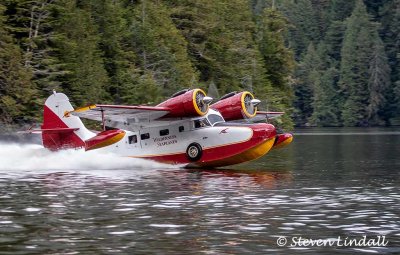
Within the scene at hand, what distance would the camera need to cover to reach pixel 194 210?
18578 mm

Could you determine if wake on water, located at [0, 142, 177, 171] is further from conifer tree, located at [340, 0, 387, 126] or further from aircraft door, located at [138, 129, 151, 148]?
conifer tree, located at [340, 0, 387, 126]

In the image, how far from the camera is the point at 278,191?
74.2 feet

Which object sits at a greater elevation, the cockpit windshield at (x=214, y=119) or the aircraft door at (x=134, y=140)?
the cockpit windshield at (x=214, y=119)

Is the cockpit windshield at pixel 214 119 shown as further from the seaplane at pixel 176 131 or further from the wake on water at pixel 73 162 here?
the wake on water at pixel 73 162

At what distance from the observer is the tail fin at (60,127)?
3322cm

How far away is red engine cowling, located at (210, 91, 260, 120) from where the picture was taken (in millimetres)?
33188

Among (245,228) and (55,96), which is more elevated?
(55,96)

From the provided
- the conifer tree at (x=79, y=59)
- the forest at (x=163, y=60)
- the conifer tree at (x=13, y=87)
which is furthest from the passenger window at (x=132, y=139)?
the conifer tree at (x=79, y=59)

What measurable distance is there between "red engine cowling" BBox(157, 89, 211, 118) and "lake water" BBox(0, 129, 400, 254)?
228cm

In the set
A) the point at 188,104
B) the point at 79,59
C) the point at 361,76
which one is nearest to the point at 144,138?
the point at 188,104

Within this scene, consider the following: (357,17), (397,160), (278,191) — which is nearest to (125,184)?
(278,191)

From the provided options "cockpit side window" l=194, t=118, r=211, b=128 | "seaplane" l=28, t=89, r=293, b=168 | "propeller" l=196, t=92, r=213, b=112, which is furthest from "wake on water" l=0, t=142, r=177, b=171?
"propeller" l=196, t=92, r=213, b=112

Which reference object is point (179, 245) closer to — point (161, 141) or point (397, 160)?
point (161, 141)

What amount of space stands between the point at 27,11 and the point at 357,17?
109973mm
